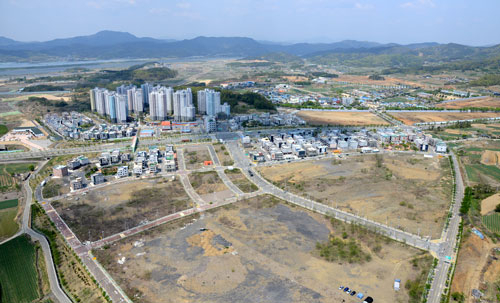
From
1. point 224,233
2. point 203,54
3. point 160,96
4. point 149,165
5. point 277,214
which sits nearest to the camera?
point 224,233

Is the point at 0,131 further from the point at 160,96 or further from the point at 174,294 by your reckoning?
the point at 174,294

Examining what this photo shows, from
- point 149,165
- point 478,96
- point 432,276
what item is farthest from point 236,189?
point 478,96

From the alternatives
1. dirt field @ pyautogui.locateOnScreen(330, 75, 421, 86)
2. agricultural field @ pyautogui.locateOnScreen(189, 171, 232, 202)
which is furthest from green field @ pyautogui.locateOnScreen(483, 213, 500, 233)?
dirt field @ pyautogui.locateOnScreen(330, 75, 421, 86)

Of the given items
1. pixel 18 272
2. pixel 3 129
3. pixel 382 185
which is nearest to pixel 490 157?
pixel 382 185

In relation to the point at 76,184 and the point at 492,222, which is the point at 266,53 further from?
the point at 492,222

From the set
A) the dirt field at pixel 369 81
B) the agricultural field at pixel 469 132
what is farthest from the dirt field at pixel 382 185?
the dirt field at pixel 369 81

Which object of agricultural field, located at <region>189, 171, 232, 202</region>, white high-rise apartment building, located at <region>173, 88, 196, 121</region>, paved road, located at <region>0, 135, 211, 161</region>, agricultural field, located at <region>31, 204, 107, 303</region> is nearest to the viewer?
agricultural field, located at <region>31, 204, 107, 303</region>

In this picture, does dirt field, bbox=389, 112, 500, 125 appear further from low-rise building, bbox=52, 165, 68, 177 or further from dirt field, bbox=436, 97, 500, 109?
low-rise building, bbox=52, 165, 68, 177
